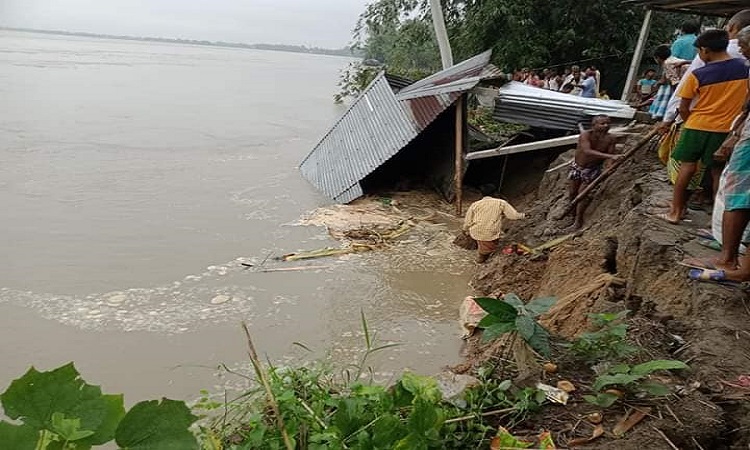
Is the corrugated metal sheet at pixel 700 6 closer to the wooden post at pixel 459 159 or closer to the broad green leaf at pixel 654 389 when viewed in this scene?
the wooden post at pixel 459 159

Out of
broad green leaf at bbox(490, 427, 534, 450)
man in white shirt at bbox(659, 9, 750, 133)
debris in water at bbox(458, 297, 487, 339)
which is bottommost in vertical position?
debris in water at bbox(458, 297, 487, 339)

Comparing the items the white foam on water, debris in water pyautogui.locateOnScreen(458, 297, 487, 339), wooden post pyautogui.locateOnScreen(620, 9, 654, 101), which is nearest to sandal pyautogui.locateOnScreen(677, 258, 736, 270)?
debris in water pyautogui.locateOnScreen(458, 297, 487, 339)

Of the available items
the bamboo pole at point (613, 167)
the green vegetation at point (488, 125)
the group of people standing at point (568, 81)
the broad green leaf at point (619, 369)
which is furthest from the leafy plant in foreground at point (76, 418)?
the group of people standing at point (568, 81)

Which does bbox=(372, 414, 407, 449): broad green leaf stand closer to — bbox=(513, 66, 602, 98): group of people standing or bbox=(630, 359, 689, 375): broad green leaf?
bbox=(630, 359, 689, 375): broad green leaf

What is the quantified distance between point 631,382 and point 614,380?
99 millimetres

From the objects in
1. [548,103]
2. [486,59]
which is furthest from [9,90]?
[548,103]

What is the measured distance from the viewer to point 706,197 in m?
5.18

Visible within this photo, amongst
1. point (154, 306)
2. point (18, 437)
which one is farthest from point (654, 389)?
point (154, 306)

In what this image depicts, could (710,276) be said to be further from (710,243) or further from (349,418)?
(349,418)

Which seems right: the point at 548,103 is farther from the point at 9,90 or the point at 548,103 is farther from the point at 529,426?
the point at 9,90

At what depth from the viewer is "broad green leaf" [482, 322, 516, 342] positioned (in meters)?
2.47

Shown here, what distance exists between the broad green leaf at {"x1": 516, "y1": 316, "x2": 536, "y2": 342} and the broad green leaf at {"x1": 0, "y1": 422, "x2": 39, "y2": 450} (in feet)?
6.19

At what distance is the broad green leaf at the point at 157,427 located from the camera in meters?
1.14

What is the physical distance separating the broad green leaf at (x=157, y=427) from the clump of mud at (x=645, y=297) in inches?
68.7
